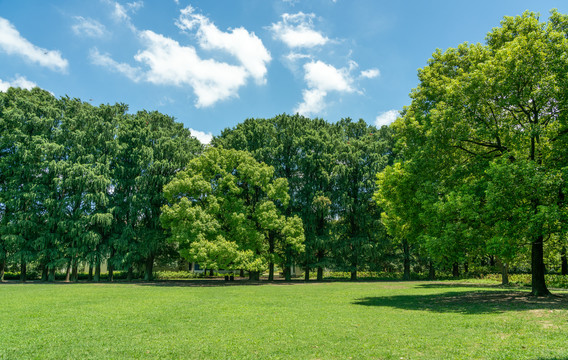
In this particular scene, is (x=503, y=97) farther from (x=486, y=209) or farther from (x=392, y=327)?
(x=392, y=327)

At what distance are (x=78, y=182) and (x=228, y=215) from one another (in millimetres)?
16434

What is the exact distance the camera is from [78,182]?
112ft

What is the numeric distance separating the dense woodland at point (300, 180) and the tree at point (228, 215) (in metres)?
0.16

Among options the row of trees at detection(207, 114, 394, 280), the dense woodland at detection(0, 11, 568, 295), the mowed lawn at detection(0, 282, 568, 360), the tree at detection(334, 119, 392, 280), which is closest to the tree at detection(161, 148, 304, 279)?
the dense woodland at detection(0, 11, 568, 295)

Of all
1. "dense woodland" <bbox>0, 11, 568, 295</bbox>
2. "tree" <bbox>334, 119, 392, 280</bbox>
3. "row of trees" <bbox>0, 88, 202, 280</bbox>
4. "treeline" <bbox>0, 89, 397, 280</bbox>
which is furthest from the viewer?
"tree" <bbox>334, 119, 392, 280</bbox>

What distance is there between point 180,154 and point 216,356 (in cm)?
3262

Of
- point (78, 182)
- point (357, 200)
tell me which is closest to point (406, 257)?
point (357, 200)

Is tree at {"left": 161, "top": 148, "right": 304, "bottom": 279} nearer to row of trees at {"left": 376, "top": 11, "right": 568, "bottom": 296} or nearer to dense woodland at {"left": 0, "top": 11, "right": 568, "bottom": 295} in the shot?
dense woodland at {"left": 0, "top": 11, "right": 568, "bottom": 295}

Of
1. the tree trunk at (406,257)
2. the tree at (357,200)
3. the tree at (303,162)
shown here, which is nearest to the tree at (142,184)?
the tree at (303,162)

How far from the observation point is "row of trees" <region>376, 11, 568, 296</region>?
1320cm

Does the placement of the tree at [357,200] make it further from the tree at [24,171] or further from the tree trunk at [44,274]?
the tree trunk at [44,274]

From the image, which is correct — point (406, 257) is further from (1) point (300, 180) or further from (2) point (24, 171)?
(2) point (24, 171)

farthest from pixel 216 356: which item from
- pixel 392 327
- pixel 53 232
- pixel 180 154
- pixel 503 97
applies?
pixel 53 232

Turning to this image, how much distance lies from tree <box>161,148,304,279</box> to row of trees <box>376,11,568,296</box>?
54.4ft
